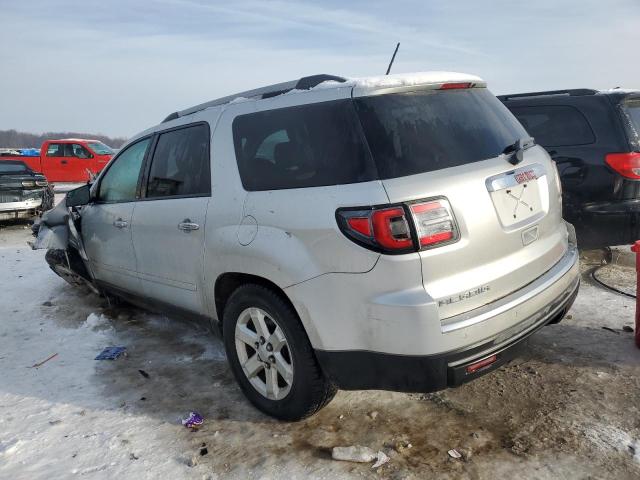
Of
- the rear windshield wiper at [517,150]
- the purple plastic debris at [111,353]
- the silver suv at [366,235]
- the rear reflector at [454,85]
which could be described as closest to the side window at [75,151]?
the purple plastic debris at [111,353]

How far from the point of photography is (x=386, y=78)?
2.59 m

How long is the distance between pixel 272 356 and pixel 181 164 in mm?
1523

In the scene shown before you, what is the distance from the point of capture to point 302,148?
2713 millimetres

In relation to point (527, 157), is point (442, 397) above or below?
below

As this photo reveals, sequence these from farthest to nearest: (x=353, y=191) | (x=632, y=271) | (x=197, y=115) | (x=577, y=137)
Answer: (x=632, y=271) < (x=577, y=137) < (x=197, y=115) < (x=353, y=191)

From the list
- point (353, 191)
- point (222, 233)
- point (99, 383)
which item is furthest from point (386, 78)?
point (99, 383)

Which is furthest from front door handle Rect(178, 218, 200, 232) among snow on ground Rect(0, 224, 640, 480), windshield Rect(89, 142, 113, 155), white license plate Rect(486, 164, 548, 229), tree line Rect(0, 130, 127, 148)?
tree line Rect(0, 130, 127, 148)

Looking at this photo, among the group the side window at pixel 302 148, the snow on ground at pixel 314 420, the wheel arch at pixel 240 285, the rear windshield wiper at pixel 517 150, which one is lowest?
the snow on ground at pixel 314 420

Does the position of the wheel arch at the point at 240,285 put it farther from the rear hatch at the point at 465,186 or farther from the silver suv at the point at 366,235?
the rear hatch at the point at 465,186

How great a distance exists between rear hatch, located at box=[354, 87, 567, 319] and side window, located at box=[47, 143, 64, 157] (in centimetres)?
1905

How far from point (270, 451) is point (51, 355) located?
2.36 m

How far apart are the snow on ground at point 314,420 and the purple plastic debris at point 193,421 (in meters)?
0.04

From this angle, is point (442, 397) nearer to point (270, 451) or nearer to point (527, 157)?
point (270, 451)

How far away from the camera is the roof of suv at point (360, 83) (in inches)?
100
